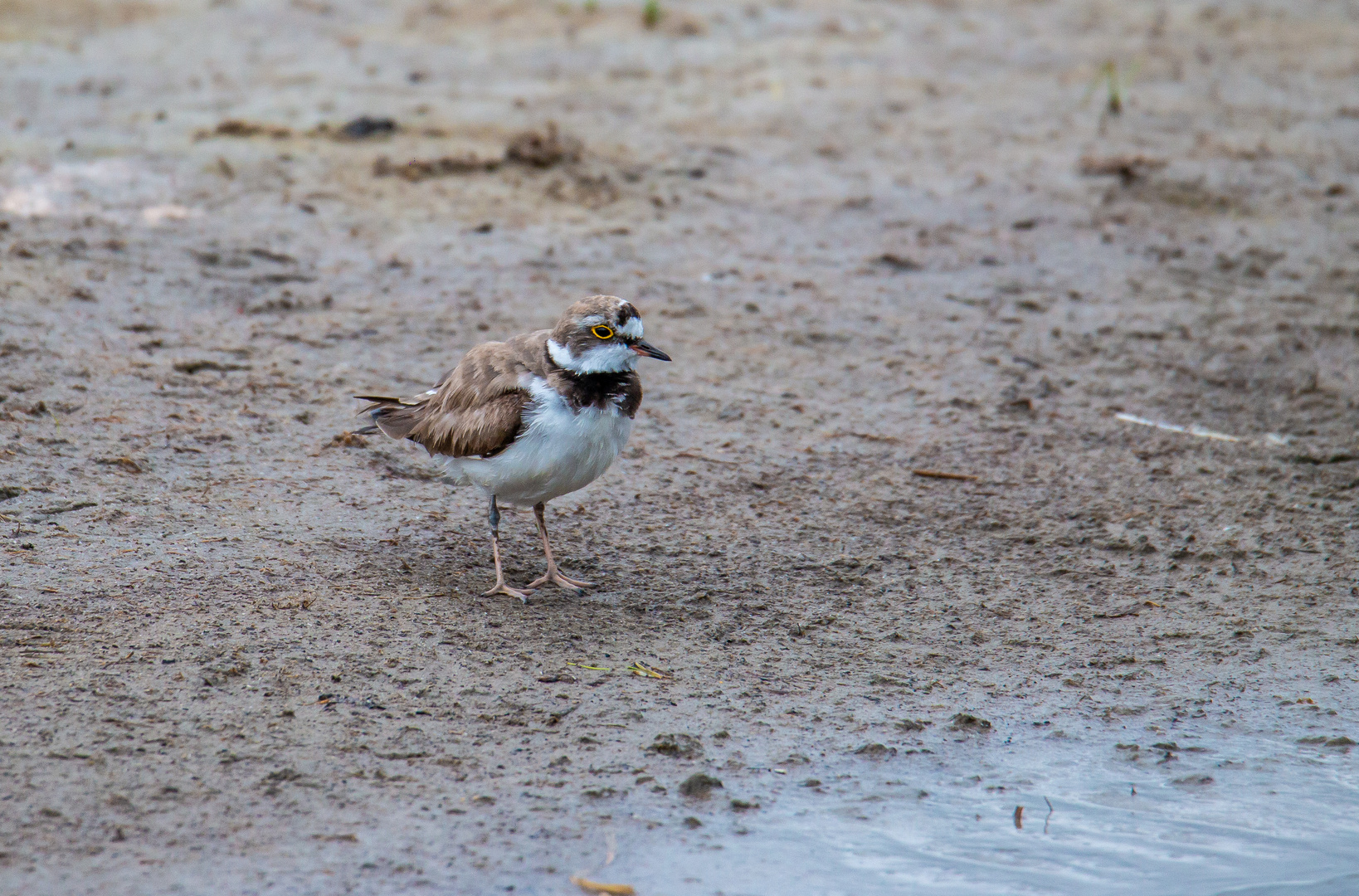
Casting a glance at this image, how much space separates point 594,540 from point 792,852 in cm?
218

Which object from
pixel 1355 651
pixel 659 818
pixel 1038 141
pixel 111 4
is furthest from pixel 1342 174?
pixel 111 4

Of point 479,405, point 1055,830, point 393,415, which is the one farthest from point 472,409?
point 1055,830

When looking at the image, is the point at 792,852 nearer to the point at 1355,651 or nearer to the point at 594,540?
the point at 594,540

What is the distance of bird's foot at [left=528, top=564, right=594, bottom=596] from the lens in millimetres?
5707

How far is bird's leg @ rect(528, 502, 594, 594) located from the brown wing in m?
0.43

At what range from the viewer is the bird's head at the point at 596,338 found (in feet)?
17.7

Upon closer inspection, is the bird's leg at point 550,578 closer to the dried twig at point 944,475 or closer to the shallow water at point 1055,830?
the shallow water at point 1055,830

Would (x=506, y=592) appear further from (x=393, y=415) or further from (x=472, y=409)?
(x=393, y=415)

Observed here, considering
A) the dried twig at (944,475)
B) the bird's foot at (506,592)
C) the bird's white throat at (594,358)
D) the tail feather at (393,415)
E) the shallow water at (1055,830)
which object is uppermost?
the bird's white throat at (594,358)

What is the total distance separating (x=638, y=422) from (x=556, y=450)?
1.92m

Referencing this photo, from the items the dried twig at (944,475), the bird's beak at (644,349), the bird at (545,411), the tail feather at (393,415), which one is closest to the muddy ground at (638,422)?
the dried twig at (944,475)

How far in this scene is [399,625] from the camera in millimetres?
5188

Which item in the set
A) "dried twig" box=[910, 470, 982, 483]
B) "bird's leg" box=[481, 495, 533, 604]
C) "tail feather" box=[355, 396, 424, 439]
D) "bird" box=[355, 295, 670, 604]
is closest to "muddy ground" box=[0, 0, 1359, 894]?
"dried twig" box=[910, 470, 982, 483]

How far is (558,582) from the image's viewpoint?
5.73 metres
